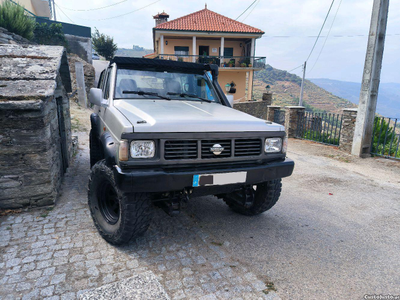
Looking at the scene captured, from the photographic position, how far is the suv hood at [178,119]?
273cm

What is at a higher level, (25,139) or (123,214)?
(25,139)

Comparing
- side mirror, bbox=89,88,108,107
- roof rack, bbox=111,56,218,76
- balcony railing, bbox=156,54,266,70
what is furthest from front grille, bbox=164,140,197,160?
balcony railing, bbox=156,54,266,70

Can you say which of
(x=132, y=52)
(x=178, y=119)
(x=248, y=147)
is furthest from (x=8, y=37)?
(x=132, y=52)

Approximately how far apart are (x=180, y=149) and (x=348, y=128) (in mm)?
8307

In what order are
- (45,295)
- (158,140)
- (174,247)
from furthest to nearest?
(174,247) → (158,140) → (45,295)

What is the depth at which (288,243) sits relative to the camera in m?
3.38

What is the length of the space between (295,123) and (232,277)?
10452 millimetres

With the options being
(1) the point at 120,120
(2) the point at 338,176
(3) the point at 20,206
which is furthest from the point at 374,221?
(3) the point at 20,206

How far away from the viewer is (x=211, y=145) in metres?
2.94

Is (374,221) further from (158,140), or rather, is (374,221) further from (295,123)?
(295,123)

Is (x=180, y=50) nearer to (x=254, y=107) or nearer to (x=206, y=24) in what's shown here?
(x=206, y=24)

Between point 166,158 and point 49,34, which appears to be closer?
point 166,158

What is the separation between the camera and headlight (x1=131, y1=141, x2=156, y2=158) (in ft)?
8.69

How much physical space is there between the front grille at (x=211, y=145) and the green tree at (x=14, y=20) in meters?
13.6
